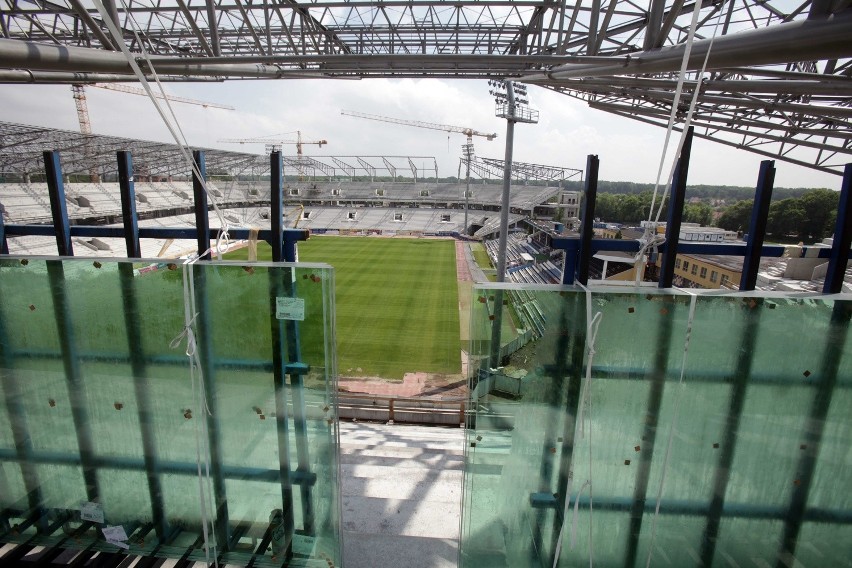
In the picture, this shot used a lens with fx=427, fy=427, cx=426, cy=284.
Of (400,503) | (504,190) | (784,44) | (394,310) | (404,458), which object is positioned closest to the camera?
(784,44)

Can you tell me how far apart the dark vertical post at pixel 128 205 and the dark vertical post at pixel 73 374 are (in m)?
0.32

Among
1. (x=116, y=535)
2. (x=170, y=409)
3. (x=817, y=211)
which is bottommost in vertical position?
(x=116, y=535)

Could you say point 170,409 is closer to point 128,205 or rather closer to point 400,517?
point 128,205

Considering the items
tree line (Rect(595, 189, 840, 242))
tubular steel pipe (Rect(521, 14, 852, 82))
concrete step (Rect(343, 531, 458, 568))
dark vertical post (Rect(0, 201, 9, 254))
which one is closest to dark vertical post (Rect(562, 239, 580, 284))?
tubular steel pipe (Rect(521, 14, 852, 82))

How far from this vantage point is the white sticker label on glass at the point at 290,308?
196 centimetres

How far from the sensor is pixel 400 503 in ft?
9.49

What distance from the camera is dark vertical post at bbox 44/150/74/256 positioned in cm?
209

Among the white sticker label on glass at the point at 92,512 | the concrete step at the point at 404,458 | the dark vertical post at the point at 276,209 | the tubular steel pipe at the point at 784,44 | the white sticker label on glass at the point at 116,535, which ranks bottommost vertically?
the concrete step at the point at 404,458

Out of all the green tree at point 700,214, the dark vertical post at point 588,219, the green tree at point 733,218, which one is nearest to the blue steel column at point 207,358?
the dark vertical post at point 588,219

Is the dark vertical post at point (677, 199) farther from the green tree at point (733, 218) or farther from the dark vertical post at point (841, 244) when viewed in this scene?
the green tree at point (733, 218)

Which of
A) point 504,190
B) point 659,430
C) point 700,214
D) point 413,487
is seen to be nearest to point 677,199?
point 659,430

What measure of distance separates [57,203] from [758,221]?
10.7 ft

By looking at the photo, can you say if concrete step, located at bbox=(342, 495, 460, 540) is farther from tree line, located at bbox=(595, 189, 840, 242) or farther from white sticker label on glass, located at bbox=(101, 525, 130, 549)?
tree line, located at bbox=(595, 189, 840, 242)

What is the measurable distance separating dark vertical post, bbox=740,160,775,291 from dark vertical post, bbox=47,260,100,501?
3172 millimetres
